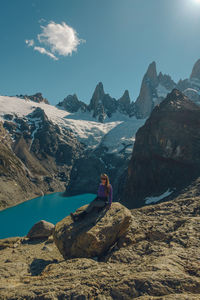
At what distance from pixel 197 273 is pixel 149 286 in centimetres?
202

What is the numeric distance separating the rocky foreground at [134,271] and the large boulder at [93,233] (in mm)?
458

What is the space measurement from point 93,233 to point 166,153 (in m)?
49.0

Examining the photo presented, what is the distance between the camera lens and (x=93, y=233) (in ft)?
33.0

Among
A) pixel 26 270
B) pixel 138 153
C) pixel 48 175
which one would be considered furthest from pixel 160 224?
pixel 48 175

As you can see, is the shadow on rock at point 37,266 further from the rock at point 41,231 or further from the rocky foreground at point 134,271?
the rock at point 41,231

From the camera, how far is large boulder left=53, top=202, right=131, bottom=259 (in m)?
10.0

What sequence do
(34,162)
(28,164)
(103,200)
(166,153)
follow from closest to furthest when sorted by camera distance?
(103,200), (166,153), (28,164), (34,162)

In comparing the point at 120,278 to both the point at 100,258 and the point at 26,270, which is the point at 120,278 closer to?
the point at 100,258

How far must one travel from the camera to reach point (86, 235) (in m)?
10.1

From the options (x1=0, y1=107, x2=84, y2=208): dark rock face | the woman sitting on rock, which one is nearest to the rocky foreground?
the woman sitting on rock

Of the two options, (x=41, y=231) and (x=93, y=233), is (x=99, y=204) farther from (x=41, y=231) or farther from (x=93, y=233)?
(x=41, y=231)

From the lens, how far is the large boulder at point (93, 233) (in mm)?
10008

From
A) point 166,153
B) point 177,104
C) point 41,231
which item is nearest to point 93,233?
point 41,231

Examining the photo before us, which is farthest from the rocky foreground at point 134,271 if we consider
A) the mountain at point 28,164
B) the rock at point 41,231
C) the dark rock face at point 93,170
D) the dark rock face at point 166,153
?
the dark rock face at point 93,170
